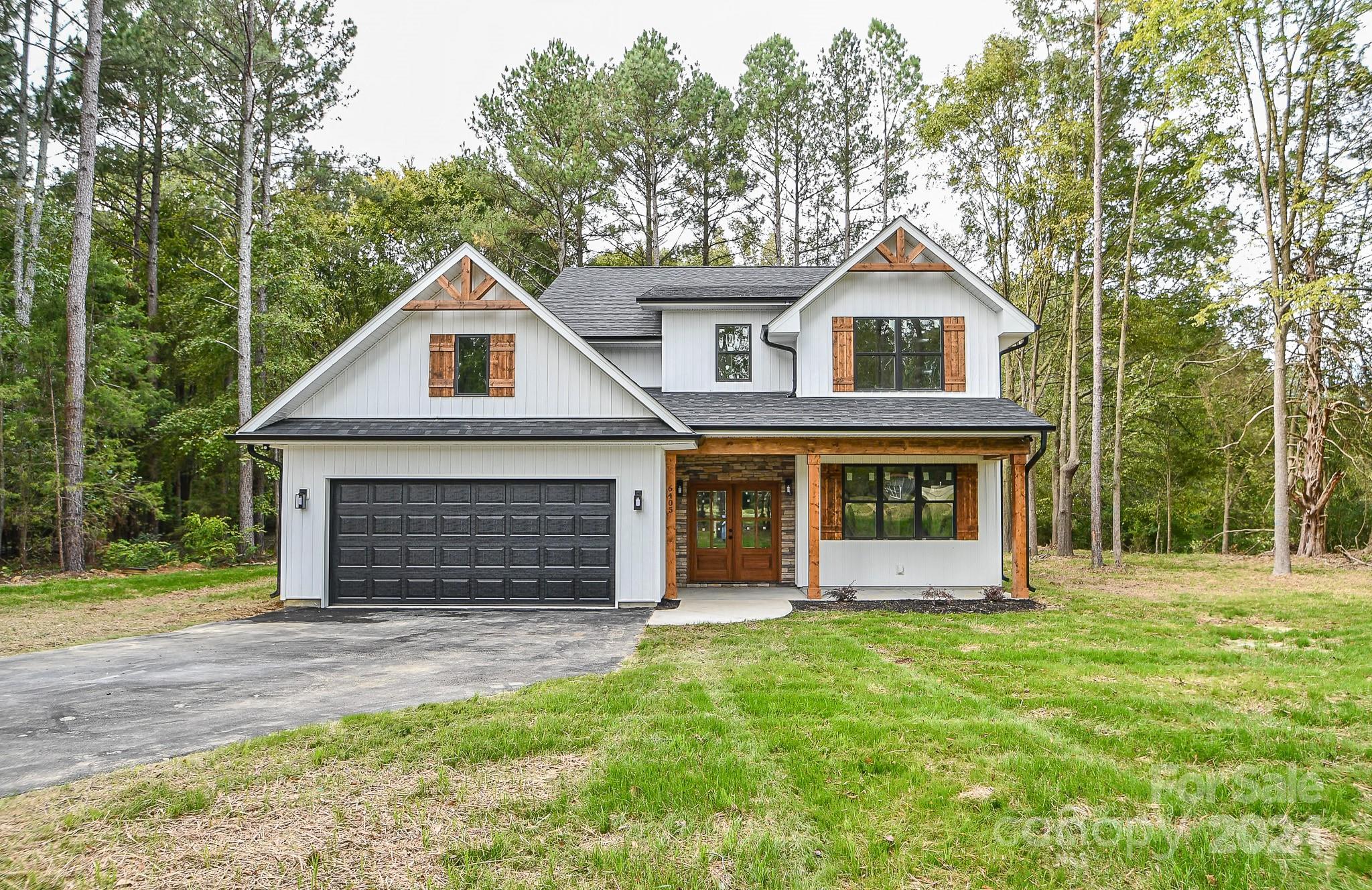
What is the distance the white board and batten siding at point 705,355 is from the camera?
1344 cm

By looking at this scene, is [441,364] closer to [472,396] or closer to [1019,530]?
[472,396]

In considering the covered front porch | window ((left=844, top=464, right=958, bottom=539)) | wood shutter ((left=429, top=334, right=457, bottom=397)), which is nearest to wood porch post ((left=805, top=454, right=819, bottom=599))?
the covered front porch

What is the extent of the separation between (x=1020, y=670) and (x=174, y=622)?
Result: 423 inches

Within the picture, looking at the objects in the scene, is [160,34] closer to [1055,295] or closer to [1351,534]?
[1055,295]

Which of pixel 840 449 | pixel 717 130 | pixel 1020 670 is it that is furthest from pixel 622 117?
pixel 1020 670

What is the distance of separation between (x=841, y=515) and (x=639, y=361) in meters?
4.95

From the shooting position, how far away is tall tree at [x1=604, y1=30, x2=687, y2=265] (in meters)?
23.9

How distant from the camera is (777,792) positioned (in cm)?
390

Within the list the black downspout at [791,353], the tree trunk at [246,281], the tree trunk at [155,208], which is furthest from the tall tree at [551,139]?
the black downspout at [791,353]

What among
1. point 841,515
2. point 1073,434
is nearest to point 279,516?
point 841,515

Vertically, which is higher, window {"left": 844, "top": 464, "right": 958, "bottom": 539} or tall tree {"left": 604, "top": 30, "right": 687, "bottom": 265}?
tall tree {"left": 604, "top": 30, "right": 687, "bottom": 265}

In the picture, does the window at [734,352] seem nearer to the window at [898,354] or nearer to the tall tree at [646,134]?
the window at [898,354]

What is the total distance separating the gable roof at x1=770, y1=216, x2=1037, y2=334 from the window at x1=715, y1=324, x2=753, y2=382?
103cm

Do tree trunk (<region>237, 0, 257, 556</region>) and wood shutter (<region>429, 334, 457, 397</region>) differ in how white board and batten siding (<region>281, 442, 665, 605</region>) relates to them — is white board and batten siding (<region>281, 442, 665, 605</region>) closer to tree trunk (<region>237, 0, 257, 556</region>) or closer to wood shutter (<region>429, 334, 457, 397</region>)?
wood shutter (<region>429, 334, 457, 397</region>)
